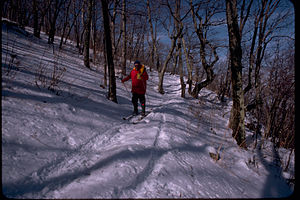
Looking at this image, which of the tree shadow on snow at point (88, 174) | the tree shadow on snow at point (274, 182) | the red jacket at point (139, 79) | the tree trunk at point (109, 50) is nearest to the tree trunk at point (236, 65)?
the tree shadow on snow at point (274, 182)

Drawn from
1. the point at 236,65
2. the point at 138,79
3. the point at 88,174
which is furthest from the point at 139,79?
the point at 88,174

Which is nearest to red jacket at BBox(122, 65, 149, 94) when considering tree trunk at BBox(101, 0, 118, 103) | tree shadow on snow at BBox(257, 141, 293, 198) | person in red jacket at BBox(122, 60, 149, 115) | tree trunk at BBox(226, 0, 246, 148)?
person in red jacket at BBox(122, 60, 149, 115)

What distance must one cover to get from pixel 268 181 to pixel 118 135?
2.86 m

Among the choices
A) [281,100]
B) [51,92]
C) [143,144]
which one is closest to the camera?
[143,144]

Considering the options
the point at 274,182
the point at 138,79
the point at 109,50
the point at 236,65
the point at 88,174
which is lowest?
the point at 274,182

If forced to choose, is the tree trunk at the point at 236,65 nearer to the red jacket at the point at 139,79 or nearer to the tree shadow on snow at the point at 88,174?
the tree shadow on snow at the point at 88,174

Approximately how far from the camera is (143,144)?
8.03 feet

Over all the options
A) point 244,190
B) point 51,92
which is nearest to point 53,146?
point 51,92

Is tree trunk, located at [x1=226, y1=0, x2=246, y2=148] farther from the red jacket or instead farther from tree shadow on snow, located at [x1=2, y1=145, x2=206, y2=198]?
the red jacket

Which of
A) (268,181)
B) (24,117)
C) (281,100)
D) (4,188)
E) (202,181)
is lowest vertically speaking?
(268,181)

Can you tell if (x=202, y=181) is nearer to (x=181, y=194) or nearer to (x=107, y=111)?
(x=181, y=194)

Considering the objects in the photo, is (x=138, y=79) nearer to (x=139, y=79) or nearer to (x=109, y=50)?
(x=139, y=79)

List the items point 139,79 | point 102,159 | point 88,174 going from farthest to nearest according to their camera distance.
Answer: point 139,79 < point 102,159 < point 88,174

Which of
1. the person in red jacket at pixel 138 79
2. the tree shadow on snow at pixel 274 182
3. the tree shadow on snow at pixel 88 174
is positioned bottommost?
the tree shadow on snow at pixel 274 182
